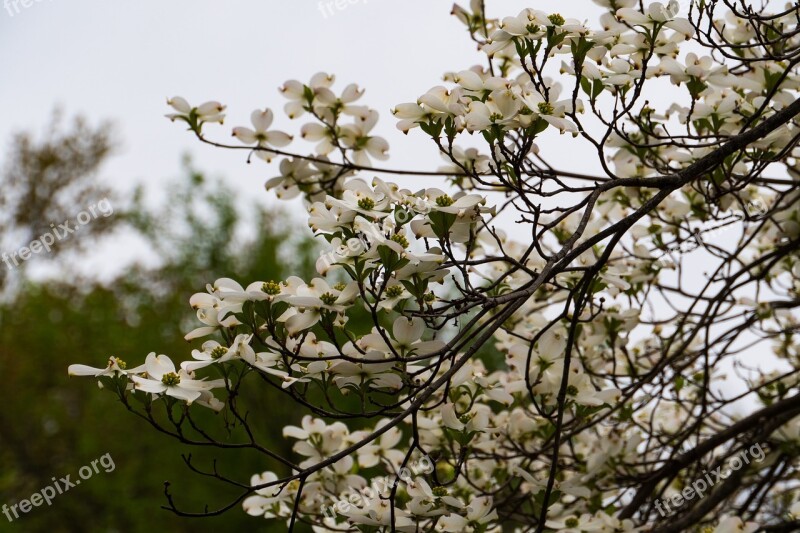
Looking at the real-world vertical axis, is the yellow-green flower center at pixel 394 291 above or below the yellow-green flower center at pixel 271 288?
below

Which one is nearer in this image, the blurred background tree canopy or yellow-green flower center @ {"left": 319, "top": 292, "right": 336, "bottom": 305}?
yellow-green flower center @ {"left": 319, "top": 292, "right": 336, "bottom": 305}

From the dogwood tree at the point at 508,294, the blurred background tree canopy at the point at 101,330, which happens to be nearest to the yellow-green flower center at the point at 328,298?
the dogwood tree at the point at 508,294

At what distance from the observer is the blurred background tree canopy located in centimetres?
691

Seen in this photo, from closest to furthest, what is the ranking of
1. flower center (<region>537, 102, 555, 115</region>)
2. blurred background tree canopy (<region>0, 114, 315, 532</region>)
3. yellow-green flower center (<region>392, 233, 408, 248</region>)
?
yellow-green flower center (<region>392, 233, 408, 248</region>) < flower center (<region>537, 102, 555, 115</region>) < blurred background tree canopy (<region>0, 114, 315, 532</region>)

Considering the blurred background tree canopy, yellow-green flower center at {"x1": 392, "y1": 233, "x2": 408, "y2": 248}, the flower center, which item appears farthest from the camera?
the blurred background tree canopy

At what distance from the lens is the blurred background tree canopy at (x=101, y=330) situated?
6.91 metres

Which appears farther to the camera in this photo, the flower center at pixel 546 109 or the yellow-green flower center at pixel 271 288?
the flower center at pixel 546 109

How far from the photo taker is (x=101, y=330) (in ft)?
27.5

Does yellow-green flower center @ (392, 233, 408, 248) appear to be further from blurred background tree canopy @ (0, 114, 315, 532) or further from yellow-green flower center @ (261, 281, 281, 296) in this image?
blurred background tree canopy @ (0, 114, 315, 532)

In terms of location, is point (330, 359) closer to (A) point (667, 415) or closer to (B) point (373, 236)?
(B) point (373, 236)

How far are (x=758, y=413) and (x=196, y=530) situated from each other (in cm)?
596

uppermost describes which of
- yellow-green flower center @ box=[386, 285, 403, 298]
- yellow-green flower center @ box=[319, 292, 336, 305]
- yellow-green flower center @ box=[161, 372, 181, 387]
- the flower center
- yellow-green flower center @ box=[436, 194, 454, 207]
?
the flower center

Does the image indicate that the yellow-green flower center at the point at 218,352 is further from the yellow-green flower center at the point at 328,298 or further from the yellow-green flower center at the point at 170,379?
the yellow-green flower center at the point at 328,298

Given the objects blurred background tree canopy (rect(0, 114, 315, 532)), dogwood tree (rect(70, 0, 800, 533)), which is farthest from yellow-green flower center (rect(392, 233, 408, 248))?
blurred background tree canopy (rect(0, 114, 315, 532))
